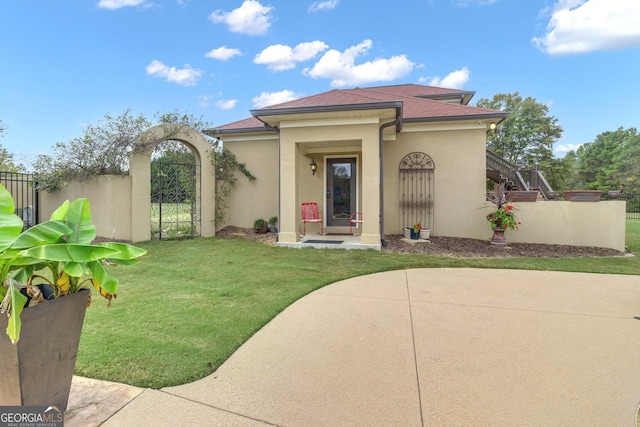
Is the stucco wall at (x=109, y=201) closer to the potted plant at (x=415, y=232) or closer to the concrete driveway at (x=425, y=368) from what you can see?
the concrete driveway at (x=425, y=368)

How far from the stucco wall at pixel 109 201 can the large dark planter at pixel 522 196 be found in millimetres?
10915

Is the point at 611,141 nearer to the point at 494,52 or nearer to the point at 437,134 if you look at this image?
the point at 494,52

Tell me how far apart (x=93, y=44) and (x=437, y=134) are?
1247 centimetres

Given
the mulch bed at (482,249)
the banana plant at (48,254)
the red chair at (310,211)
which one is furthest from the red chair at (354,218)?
the banana plant at (48,254)

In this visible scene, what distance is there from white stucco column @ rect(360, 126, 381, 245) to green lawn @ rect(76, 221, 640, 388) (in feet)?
2.40

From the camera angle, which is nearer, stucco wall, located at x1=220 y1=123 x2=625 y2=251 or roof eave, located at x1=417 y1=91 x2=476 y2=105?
stucco wall, located at x1=220 y1=123 x2=625 y2=251

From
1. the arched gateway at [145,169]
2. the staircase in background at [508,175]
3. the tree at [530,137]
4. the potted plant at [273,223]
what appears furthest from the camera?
the tree at [530,137]

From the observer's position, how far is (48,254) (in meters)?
1.41

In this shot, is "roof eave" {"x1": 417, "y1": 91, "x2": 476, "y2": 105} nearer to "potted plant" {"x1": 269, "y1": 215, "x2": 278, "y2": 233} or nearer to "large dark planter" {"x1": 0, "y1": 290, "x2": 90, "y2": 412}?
"potted plant" {"x1": 269, "y1": 215, "x2": 278, "y2": 233}

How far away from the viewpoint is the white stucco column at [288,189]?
7922mm

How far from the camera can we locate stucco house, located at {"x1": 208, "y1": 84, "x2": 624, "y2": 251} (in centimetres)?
753

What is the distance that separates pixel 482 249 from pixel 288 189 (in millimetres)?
5626

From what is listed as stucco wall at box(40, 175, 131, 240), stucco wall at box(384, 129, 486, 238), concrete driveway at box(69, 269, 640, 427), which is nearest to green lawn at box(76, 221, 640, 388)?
concrete driveway at box(69, 269, 640, 427)

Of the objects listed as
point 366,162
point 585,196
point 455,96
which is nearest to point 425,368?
point 366,162
